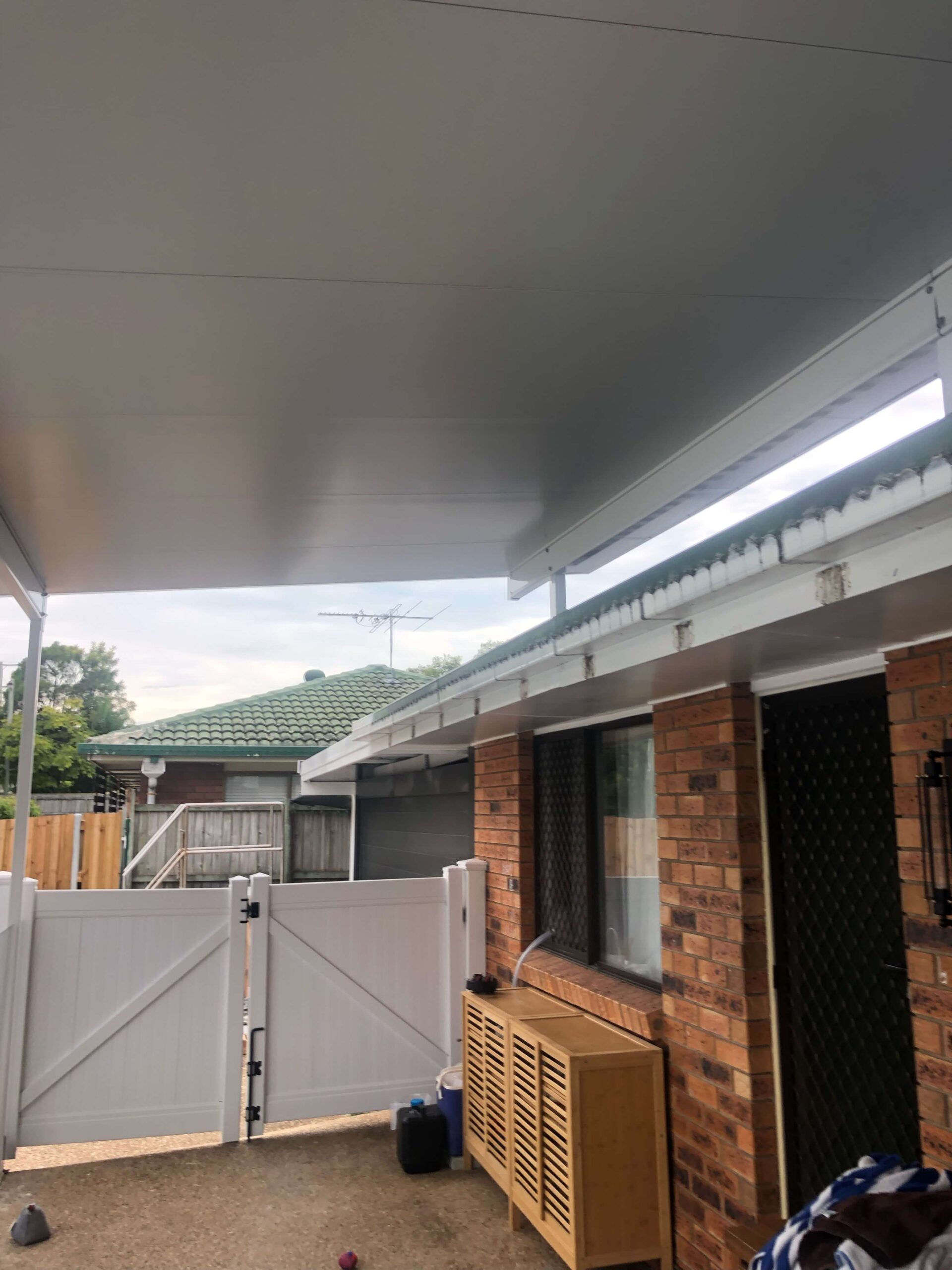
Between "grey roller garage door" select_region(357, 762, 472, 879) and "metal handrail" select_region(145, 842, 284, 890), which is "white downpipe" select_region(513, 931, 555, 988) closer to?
"grey roller garage door" select_region(357, 762, 472, 879)

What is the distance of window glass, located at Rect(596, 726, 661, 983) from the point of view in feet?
13.9

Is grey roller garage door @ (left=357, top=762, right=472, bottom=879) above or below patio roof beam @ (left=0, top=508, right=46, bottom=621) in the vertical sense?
below

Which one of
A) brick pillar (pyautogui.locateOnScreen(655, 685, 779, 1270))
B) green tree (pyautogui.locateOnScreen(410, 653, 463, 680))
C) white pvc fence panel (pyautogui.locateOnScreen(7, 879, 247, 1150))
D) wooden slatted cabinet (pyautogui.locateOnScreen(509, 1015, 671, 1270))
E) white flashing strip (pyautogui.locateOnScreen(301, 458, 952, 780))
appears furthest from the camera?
green tree (pyautogui.locateOnScreen(410, 653, 463, 680))

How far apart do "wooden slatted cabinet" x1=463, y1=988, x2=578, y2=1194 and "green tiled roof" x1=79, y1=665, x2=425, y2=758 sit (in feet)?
19.6

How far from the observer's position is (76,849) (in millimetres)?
9086

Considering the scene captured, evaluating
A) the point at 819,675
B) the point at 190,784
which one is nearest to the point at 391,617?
the point at 190,784

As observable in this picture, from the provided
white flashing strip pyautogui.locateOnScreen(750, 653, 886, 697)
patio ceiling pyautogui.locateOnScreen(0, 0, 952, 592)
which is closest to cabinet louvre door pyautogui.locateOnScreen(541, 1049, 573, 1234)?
white flashing strip pyautogui.locateOnScreen(750, 653, 886, 697)

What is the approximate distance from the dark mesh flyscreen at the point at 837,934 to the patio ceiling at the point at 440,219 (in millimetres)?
1025

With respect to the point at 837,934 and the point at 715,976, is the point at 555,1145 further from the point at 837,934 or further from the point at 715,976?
the point at 837,934

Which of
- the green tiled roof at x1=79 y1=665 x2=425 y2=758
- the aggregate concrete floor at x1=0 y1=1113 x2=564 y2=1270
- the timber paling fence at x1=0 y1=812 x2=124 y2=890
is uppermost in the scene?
the green tiled roof at x1=79 y1=665 x2=425 y2=758

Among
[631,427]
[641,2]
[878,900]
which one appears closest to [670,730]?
[878,900]

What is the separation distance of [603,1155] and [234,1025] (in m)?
2.65

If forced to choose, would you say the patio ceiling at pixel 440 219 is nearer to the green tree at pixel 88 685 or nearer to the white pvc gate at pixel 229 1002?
the white pvc gate at pixel 229 1002

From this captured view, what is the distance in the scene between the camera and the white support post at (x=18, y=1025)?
511 centimetres
